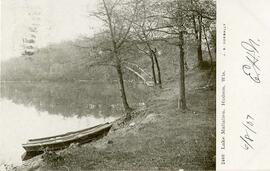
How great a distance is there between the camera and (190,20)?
3006 millimetres

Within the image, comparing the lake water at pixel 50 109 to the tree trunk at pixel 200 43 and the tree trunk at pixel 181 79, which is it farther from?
the tree trunk at pixel 200 43

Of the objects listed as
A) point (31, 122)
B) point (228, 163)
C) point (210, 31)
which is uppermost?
point (210, 31)

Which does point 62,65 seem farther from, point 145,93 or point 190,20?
point 190,20

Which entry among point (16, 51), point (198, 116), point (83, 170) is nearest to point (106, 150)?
point (83, 170)

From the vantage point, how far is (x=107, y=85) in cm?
293

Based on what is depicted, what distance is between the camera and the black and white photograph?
2.86 m

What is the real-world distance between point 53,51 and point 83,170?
744 mm
